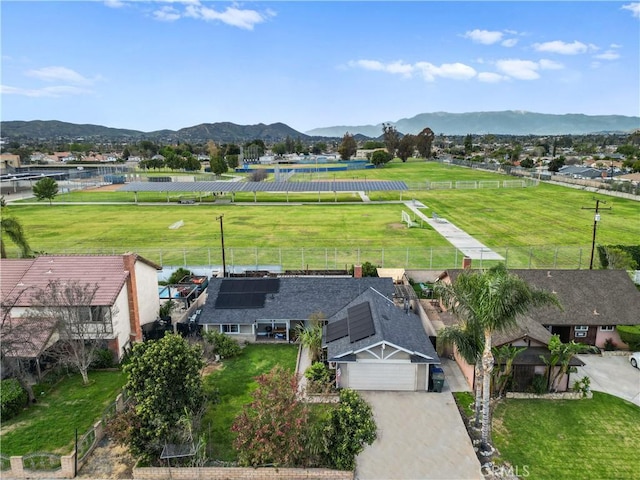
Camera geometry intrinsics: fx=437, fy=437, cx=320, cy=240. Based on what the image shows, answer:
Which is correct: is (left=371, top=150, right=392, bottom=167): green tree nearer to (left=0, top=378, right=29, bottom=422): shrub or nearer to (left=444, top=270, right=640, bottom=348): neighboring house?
(left=444, top=270, right=640, bottom=348): neighboring house

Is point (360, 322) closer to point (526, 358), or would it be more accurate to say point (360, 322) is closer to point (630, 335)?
point (526, 358)

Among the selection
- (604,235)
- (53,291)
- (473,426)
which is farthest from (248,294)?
(604,235)

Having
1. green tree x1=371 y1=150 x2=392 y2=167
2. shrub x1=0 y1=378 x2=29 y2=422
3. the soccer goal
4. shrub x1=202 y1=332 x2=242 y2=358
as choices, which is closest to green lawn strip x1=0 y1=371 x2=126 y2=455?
shrub x1=0 y1=378 x2=29 y2=422

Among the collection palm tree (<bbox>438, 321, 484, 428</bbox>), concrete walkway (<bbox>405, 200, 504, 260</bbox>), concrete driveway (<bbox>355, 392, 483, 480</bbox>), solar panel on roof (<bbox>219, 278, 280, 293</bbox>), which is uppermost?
palm tree (<bbox>438, 321, 484, 428</bbox>)

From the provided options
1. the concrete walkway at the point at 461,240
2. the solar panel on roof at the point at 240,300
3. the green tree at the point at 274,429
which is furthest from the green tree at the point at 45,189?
the green tree at the point at 274,429

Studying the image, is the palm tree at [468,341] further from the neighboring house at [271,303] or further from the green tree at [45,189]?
the green tree at [45,189]

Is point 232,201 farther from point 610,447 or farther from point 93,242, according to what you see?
point 610,447
